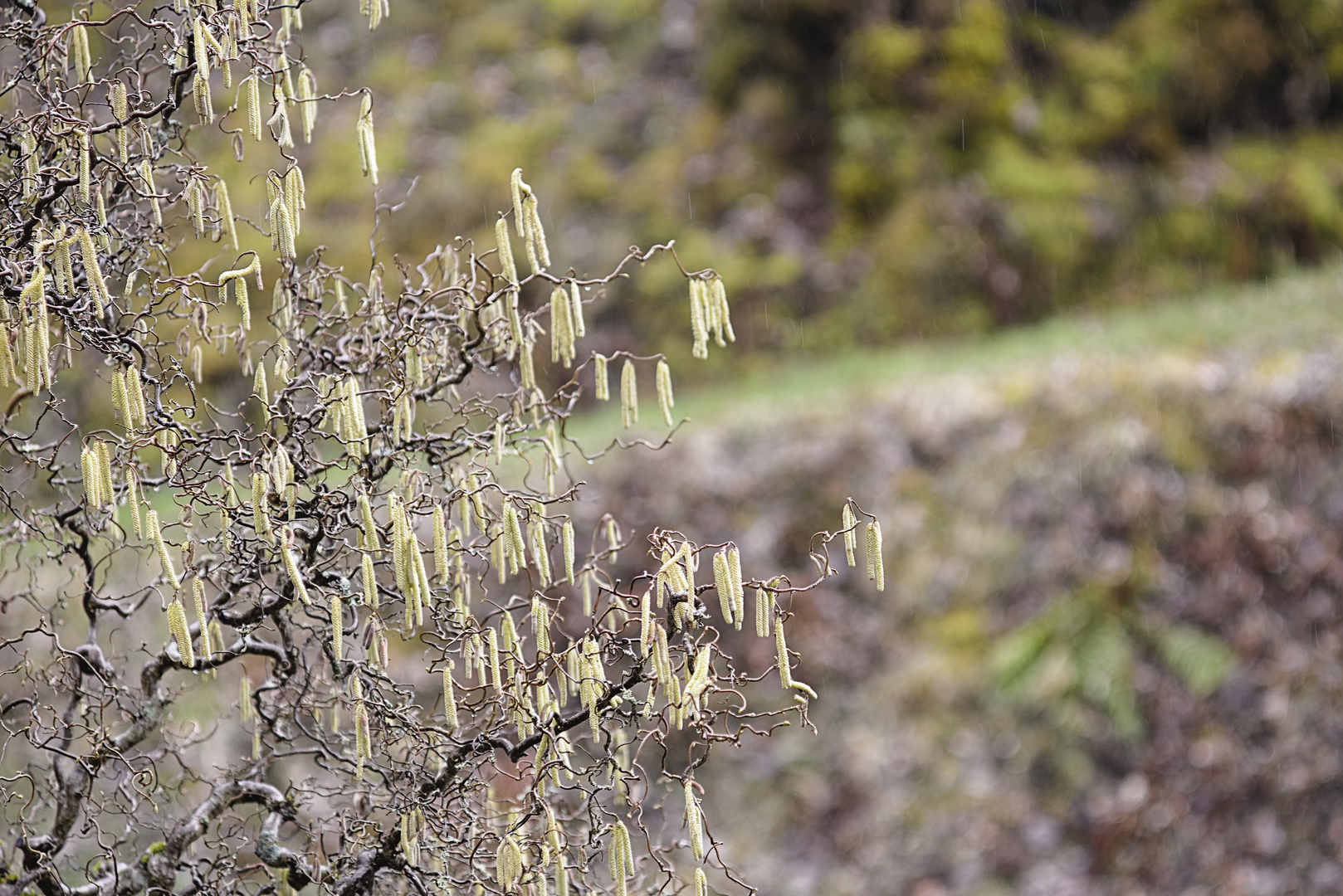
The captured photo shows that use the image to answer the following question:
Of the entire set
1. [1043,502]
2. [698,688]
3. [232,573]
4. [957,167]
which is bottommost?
[698,688]

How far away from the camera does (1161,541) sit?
618 cm

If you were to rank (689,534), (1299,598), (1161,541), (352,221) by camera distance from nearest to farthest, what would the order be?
(1299,598) < (1161,541) < (689,534) < (352,221)

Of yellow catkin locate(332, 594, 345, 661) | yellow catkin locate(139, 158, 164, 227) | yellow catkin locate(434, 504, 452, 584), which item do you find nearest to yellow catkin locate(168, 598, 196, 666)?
yellow catkin locate(332, 594, 345, 661)

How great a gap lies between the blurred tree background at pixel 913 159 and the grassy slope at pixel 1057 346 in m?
0.49

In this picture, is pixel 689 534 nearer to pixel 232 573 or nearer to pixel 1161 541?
pixel 1161 541

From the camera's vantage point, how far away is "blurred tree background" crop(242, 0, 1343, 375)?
879cm

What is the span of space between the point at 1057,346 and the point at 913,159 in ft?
8.01

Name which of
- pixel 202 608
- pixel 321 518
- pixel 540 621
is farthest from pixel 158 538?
pixel 540 621

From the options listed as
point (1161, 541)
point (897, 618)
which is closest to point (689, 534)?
point (897, 618)

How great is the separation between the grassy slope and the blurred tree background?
494mm

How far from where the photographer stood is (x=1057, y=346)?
761 cm

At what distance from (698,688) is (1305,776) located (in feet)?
15.7

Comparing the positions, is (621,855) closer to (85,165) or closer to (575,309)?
(575,309)

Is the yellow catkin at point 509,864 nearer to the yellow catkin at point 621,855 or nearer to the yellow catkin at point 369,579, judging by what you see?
the yellow catkin at point 621,855
